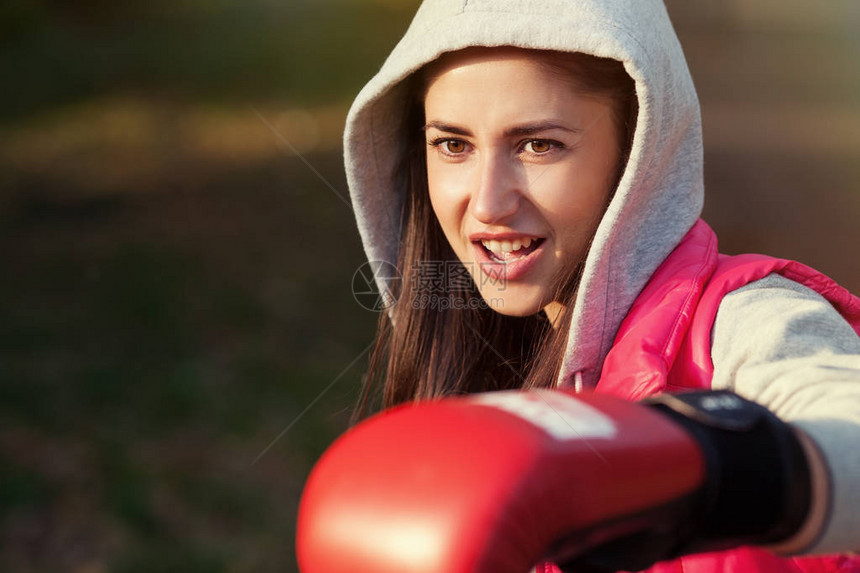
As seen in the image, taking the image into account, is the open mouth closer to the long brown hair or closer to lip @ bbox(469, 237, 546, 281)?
lip @ bbox(469, 237, 546, 281)

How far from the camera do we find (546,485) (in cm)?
72

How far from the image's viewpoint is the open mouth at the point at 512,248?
141cm

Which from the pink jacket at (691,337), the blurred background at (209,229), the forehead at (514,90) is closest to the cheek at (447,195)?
the forehead at (514,90)

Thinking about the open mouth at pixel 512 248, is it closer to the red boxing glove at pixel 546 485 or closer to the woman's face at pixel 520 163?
the woman's face at pixel 520 163

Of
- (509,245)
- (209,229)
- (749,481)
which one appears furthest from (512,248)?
(209,229)

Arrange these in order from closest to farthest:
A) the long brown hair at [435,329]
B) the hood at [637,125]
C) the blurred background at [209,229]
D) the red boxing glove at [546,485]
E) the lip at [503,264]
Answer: the red boxing glove at [546,485] < the hood at [637,125] < the lip at [503,264] < the long brown hair at [435,329] < the blurred background at [209,229]

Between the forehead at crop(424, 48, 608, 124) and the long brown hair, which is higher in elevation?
the forehead at crop(424, 48, 608, 124)

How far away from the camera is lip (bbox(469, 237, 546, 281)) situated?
1.40 meters

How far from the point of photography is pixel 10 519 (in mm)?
2938

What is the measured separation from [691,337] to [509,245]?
36 cm

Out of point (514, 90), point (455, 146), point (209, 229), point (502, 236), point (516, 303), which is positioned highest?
point (514, 90)

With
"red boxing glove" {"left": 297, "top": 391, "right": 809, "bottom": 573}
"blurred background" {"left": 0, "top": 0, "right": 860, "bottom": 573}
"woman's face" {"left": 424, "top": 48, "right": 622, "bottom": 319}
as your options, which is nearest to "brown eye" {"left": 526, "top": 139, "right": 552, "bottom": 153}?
"woman's face" {"left": 424, "top": 48, "right": 622, "bottom": 319}

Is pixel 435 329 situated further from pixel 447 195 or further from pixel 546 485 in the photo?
pixel 546 485

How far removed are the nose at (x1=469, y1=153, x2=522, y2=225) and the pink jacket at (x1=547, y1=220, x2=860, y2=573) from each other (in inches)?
Answer: 9.2
